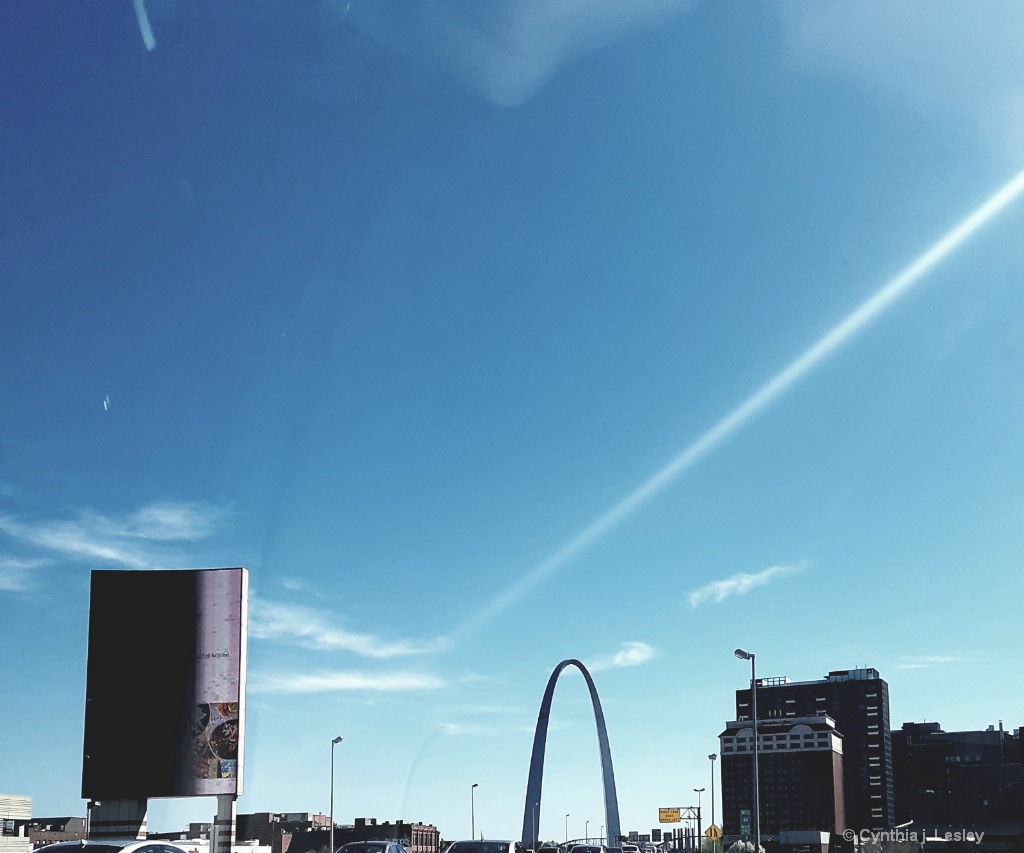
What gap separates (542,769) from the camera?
335 feet

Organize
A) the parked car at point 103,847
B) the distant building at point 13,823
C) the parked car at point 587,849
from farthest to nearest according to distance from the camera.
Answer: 1. the distant building at point 13,823
2. the parked car at point 587,849
3. the parked car at point 103,847

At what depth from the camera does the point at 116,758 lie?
43844 mm

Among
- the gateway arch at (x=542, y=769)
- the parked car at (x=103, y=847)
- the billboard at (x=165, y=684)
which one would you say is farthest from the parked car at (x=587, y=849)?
the gateway arch at (x=542, y=769)

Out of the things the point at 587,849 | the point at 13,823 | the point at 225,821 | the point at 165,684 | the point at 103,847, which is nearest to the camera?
the point at 103,847

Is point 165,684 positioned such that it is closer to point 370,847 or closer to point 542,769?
point 370,847

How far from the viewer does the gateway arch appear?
97562 mm

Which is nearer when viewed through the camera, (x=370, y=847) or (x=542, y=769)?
(x=370, y=847)

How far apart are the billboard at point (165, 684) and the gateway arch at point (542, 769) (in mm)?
54691

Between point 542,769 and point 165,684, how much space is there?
6315cm

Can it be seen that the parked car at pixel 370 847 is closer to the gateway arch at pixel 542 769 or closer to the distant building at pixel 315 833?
the gateway arch at pixel 542 769

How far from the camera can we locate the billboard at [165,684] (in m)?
43.9

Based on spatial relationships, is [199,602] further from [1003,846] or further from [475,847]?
[1003,846]

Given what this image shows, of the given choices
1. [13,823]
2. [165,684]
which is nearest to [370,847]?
[165,684]

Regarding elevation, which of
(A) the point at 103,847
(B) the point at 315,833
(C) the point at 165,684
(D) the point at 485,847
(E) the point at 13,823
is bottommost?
(B) the point at 315,833
